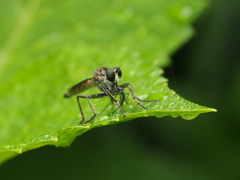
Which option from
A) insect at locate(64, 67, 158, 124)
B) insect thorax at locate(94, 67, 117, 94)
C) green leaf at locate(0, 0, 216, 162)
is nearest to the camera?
insect at locate(64, 67, 158, 124)

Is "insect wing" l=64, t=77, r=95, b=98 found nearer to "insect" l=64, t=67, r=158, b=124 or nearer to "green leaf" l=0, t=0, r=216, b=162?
"insect" l=64, t=67, r=158, b=124

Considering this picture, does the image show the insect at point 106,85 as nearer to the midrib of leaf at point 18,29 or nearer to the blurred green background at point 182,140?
the blurred green background at point 182,140

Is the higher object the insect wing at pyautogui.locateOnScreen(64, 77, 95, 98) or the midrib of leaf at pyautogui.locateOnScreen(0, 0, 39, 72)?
the midrib of leaf at pyautogui.locateOnScreen(0, 0, 39, 72)

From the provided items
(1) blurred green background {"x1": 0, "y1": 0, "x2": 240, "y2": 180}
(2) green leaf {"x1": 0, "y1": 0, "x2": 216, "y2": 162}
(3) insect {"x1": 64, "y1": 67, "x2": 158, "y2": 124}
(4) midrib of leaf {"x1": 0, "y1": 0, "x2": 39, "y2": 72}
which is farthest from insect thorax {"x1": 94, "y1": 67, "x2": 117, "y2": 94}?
(4) midrib of leaf {"x1": 0, "y1": 0, "x2": 39, "y2": 72}

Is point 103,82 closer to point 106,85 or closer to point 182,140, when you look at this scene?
point 106,85

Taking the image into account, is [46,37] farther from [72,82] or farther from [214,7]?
[214,7]

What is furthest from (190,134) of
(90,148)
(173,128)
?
(90,148)

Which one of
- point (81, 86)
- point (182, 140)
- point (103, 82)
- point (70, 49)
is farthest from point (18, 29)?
point (182, 140)
